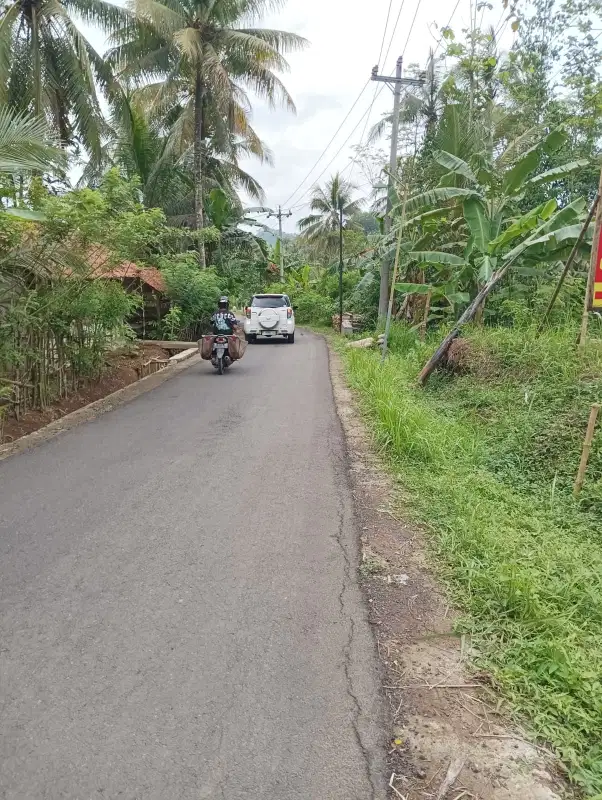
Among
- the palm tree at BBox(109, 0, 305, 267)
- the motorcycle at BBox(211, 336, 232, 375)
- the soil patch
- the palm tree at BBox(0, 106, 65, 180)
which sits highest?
the palm tree at BBox(109, 0, 305, 267)

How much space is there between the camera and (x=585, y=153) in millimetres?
14180

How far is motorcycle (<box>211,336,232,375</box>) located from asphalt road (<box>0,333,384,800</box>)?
665cm

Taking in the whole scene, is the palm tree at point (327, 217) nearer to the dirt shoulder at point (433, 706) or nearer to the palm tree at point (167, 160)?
the palm tree at point (167, 160)

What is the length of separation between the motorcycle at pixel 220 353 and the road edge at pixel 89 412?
0.99m

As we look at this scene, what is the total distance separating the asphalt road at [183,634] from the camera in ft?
7.01

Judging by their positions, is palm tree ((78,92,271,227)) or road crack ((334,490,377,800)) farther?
palm tree ((78,92,271,227))

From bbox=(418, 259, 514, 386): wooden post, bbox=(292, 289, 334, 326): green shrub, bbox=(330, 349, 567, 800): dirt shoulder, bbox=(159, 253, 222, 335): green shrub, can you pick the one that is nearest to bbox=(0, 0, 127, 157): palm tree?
bbox=(159, 253, 222, 335): green shrub

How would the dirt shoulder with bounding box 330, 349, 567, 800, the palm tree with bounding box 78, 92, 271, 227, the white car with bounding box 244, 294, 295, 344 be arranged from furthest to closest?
the white car with bounding box 244, 294, 295, 344
the palm tree with bounding box 78, 92, 271, 227
the dirt shoulder with bounding box 330, 349, 567, 800

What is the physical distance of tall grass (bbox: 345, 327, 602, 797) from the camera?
249cm

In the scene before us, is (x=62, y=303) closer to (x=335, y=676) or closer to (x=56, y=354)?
(x=56, y=354)

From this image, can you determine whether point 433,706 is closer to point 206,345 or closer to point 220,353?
point 220,353

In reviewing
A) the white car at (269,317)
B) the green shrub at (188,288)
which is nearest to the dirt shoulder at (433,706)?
the green shrub at (188,288)

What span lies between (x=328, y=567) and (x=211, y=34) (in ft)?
66.8

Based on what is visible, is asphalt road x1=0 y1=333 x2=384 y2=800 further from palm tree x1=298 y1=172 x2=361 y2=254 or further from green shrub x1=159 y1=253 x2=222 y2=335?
palm tree x1=298 y1=172 x2=361 y2=254
